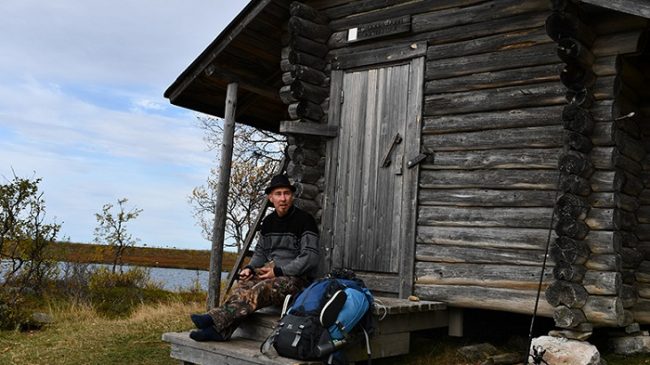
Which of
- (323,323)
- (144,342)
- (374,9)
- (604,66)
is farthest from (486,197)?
→ (144,342)

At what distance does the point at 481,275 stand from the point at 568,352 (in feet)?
4.07

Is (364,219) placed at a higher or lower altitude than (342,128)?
lower

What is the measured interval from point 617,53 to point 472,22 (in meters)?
1.73

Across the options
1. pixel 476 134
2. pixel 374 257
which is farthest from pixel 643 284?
pixel 374 257

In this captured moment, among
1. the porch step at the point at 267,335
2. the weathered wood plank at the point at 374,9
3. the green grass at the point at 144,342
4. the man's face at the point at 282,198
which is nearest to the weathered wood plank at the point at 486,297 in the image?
the porch step at the point at 267,335

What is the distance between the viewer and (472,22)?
7.54m

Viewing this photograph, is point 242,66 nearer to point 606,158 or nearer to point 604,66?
point 604,66

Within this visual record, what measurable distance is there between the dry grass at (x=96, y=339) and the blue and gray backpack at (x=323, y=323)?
238 centimetres

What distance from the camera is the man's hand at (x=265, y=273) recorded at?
21.4 feet

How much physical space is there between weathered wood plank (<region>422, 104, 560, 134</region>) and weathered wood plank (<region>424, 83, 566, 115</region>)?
57 mm

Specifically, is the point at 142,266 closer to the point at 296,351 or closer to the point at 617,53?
the point at 296,351

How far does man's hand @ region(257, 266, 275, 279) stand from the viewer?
257 inches

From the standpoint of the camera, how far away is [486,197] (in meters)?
7.13

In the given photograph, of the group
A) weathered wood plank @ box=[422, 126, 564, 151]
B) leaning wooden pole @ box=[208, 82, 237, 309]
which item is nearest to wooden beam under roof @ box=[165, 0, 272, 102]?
leaning wooden pole @ box=[208, 82, 237, 309]
